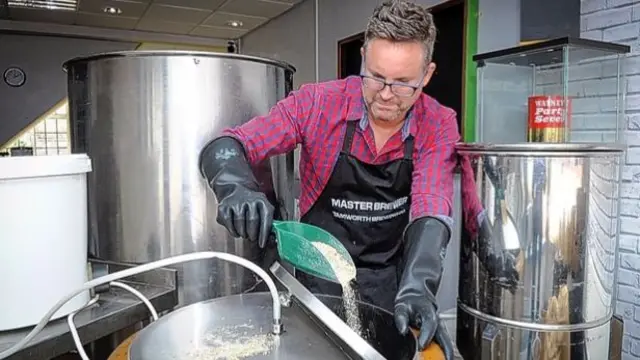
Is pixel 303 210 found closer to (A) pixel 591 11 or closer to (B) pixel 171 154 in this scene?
(B) pixel 171 154

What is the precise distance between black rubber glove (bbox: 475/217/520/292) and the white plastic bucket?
106 centimetres

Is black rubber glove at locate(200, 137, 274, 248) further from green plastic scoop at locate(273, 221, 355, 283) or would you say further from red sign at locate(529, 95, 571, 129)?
red sign at locate(529, 95, 571, 129)

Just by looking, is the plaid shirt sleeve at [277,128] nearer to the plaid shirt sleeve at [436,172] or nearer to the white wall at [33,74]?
the plaid shirt sleeve at [436,172]

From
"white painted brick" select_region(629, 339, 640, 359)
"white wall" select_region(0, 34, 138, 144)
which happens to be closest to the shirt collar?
"white painted brick" select_region(629, 339, 640, 359)

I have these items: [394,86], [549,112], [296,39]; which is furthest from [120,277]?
[296,39]

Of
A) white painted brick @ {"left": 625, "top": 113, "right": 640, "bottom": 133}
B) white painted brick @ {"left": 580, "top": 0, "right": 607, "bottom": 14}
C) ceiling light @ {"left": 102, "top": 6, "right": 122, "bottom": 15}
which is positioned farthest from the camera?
ceiling light @ {"left": 102, "top": 6, "right": 122, "bottom": 15}

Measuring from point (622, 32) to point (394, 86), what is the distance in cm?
127

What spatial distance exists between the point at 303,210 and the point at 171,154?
0.44m

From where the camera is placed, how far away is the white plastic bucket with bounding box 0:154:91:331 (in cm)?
81

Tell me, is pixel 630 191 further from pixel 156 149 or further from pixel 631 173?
pixel 156 149

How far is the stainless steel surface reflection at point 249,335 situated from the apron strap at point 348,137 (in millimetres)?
470

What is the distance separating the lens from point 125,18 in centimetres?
526

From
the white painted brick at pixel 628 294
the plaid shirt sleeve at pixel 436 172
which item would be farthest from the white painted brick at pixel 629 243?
the plaid shirt sleeve at pixel 436 172

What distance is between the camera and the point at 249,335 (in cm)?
82
